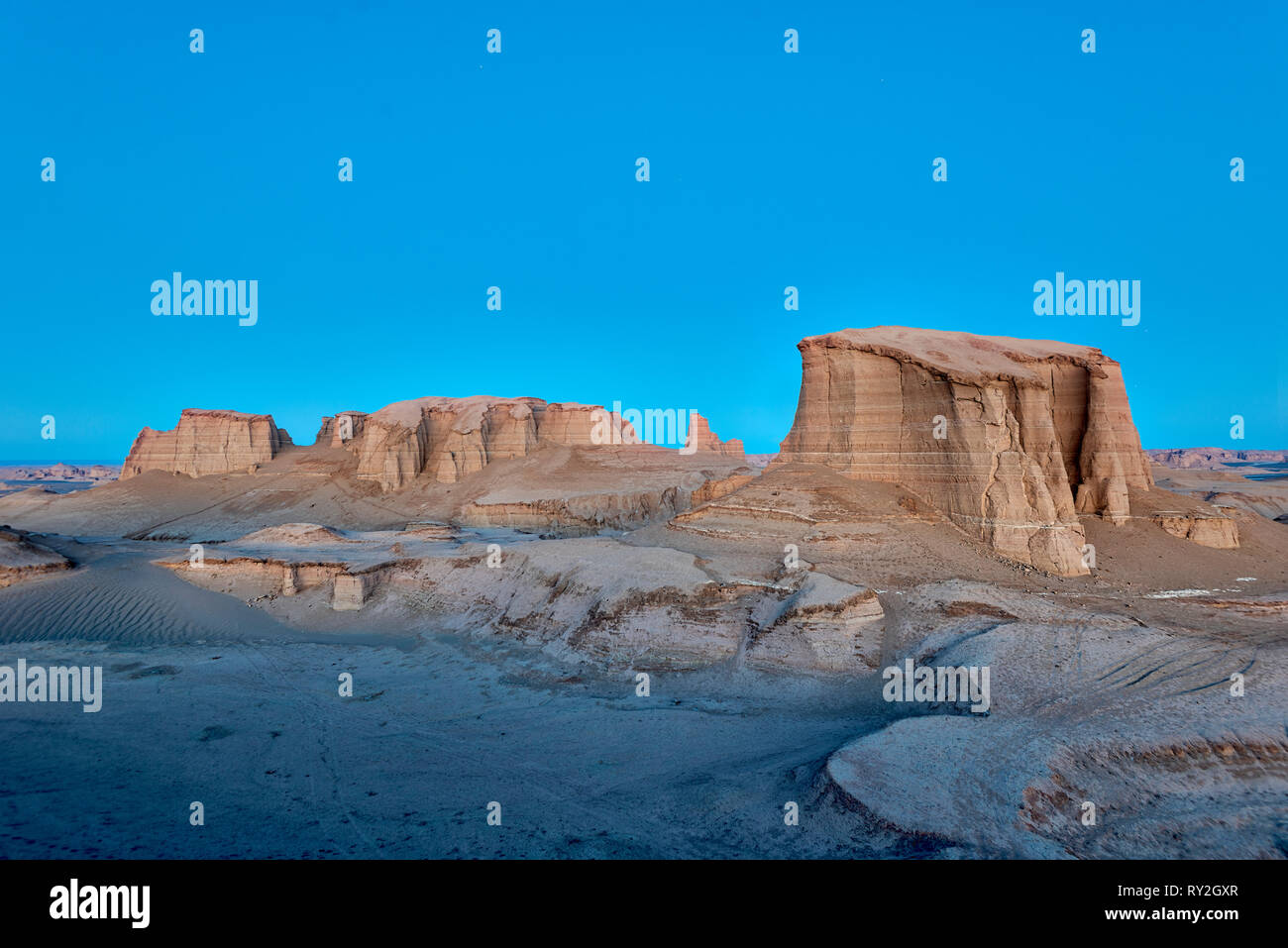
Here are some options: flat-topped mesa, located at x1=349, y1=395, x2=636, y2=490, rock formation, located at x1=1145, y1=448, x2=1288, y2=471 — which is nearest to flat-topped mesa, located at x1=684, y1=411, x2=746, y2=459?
flat-topped mesa, located at x1=349, y1=395, x2=636, y2=490

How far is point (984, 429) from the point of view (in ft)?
61.9

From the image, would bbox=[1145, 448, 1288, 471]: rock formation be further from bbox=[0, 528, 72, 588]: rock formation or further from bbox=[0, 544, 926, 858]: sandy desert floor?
bbox=[0, 528, 72, 588]: rock formation

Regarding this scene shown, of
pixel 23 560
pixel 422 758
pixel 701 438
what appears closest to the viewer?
pixel 422 758

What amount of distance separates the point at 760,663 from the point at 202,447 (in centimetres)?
5965

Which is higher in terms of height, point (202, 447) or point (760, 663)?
point (202, 447)

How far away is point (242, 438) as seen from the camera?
57.9 metres

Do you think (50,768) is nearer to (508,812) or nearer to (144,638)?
(508,812)

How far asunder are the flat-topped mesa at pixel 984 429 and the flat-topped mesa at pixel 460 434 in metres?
36.9

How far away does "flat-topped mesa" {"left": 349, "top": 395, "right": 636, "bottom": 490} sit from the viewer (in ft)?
177

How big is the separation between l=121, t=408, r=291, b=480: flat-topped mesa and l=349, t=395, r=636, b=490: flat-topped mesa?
876 cm

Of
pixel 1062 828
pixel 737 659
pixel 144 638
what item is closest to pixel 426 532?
pixel 144 638

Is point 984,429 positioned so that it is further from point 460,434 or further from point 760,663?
point 460,434

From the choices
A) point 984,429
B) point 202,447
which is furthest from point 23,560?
point 202,447

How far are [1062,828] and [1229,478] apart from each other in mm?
67218
